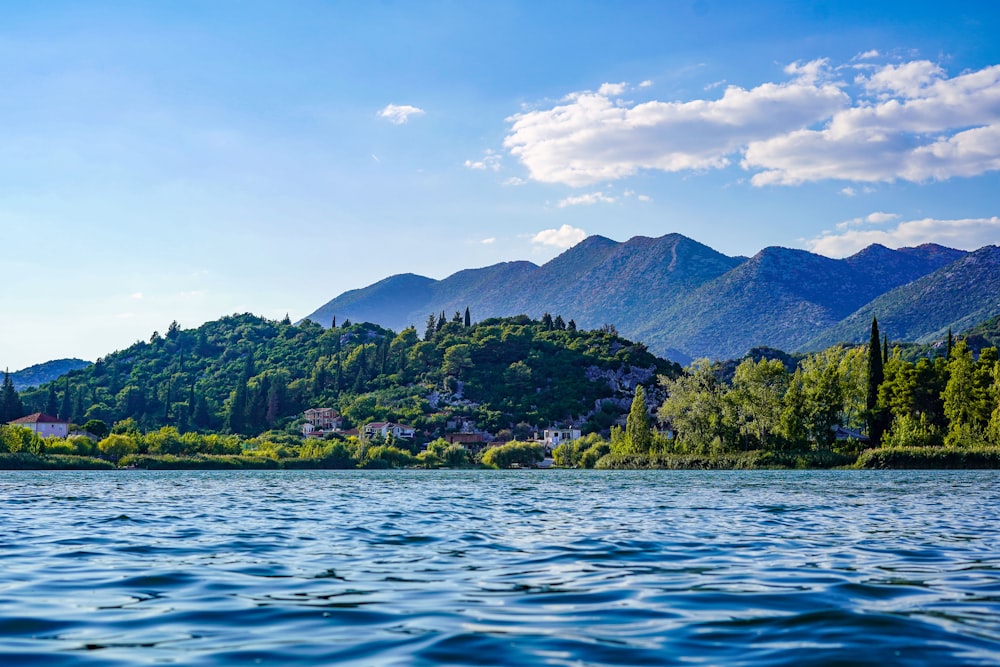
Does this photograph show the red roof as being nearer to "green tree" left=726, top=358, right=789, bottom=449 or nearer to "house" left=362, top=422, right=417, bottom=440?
"house" left=362, top=422, right=417, bottom=440

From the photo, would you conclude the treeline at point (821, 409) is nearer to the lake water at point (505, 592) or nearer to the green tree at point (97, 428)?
the lake water at point (505, 592)

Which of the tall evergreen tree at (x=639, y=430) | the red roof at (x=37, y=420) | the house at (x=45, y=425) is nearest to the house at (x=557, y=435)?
the tall evergreen tree at (x=639, y=430)

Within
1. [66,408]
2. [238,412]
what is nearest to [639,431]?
[238,412]

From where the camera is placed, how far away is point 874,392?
9825 centimetres

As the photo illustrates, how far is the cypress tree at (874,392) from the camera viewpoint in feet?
319

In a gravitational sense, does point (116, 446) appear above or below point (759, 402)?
below

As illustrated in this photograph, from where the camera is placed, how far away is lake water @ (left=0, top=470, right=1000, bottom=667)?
7.95 metres

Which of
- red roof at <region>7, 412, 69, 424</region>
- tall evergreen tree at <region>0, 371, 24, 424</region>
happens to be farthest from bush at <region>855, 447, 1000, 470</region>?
tall evergreen tree at <region>0, 371, 24, 424</region>

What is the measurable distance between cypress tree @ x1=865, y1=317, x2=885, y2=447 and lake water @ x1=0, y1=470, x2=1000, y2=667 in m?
79.1

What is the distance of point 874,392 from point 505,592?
95.6m

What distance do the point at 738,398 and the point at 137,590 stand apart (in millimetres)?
92367

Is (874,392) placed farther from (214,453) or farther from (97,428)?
(97,428)

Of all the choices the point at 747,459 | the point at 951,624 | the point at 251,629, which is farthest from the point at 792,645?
the point at 747,459

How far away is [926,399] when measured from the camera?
3780 inches
